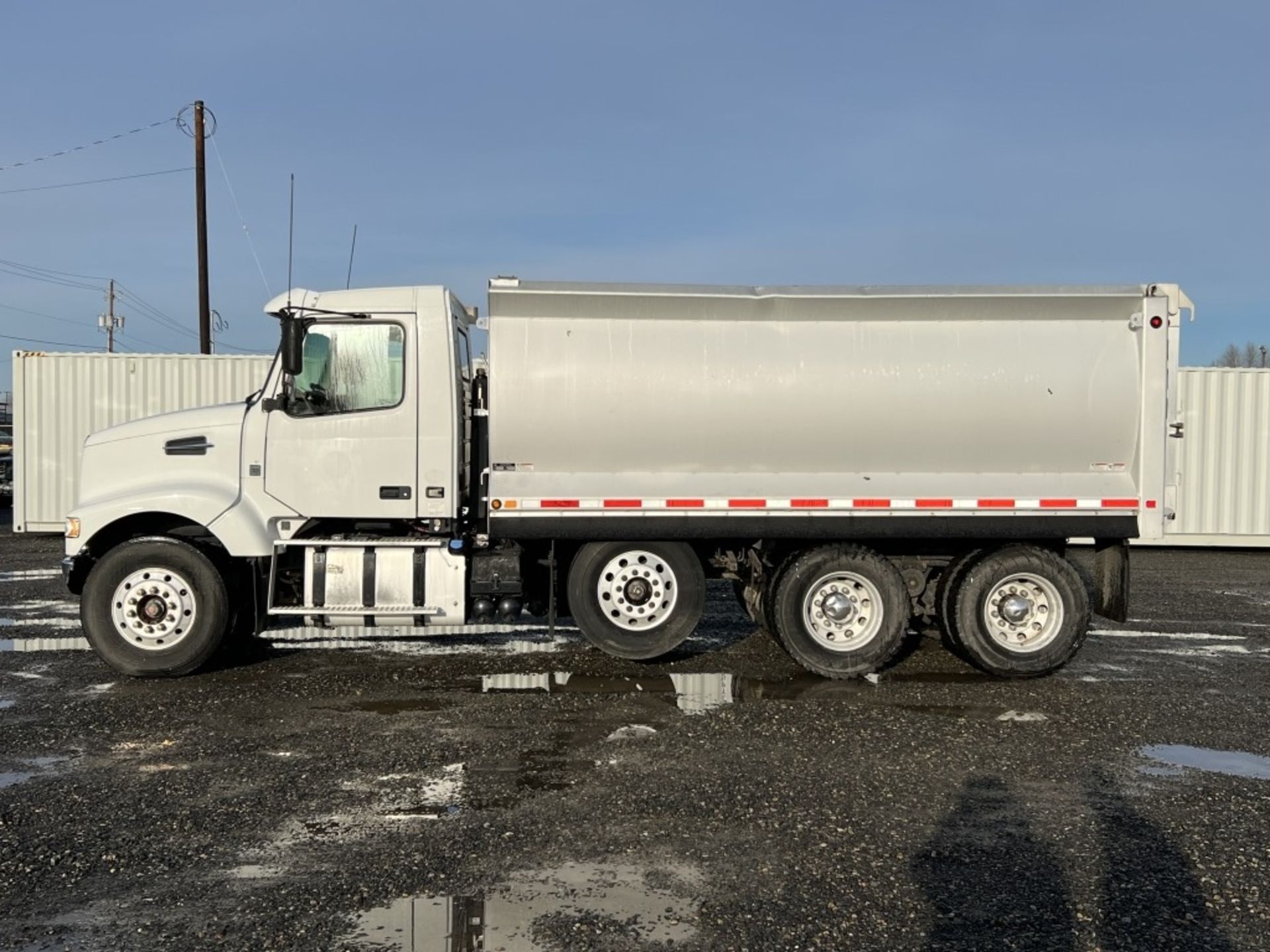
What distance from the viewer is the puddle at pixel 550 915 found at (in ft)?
12.0

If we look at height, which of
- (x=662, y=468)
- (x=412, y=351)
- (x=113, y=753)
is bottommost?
(x=113, y=753)

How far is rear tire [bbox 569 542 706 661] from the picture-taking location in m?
7.79

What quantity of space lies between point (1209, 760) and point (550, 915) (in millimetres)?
4097

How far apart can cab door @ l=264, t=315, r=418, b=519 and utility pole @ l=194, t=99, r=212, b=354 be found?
59.4 feet

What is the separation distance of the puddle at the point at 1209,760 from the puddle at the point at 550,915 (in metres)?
3.18

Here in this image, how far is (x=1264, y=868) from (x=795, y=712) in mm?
2975

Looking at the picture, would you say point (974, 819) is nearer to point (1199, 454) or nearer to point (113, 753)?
point (113, 753)

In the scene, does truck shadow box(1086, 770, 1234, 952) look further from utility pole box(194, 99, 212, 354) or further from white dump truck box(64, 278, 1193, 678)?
utility pole box(194, 99, 212, 354)

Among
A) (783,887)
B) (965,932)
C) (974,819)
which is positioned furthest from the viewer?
(974,819)

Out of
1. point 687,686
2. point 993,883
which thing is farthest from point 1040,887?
point 687,686

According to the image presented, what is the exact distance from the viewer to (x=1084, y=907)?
3.94m

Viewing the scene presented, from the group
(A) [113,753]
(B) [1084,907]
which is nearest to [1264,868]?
(B) [1084,907]

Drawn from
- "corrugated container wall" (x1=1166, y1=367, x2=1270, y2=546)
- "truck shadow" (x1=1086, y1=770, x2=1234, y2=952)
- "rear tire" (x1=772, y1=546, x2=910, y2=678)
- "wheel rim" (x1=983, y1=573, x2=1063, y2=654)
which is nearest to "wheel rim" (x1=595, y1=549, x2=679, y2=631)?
"rear tire" (x1=772, y1=546, x2=910, y2=678)

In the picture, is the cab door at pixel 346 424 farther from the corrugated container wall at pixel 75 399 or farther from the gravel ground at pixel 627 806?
the corrugated container wall at pixel 75 399
